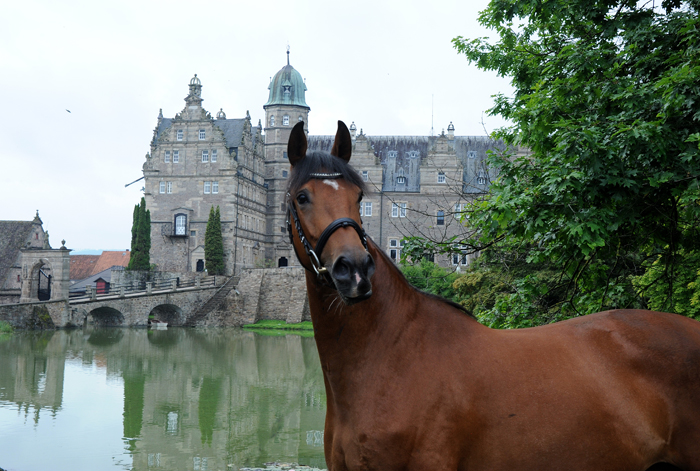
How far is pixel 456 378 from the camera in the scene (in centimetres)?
250

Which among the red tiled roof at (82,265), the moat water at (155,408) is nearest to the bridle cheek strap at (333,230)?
the moat water at (155,408)

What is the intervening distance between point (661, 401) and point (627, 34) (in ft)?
12.4

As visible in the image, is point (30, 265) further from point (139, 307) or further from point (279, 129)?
point (279, 129)

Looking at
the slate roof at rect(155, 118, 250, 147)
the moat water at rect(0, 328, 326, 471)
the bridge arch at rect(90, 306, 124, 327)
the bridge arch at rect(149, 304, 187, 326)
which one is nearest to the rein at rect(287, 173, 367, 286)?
the moat water at rect(0, 328, 326, 471)

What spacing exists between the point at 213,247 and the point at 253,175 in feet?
25.5

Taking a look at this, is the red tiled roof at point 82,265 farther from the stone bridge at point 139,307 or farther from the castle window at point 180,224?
the stone bridge at point 139,307

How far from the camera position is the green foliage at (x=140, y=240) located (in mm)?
42438

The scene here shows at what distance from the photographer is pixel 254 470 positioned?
332 inches

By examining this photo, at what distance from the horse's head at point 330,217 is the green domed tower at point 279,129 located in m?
47.0

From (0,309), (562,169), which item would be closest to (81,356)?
(0,309)

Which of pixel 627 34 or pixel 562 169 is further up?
pixel 627 34

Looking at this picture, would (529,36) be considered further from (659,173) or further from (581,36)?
(659,173)

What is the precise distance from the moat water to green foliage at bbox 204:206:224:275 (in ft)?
60.4

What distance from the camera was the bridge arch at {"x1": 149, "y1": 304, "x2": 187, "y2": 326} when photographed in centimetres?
3947
